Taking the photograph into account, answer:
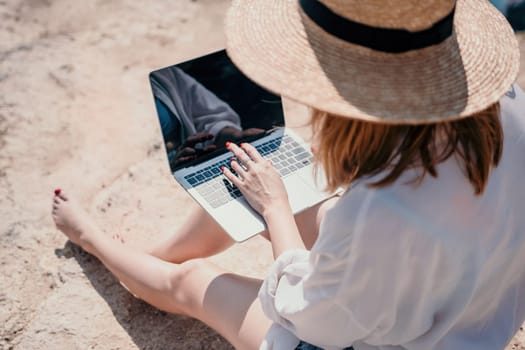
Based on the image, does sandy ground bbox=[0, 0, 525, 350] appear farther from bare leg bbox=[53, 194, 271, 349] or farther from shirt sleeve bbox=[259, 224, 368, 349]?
shirt sleeve bbox=[259, 224, 368, 349]

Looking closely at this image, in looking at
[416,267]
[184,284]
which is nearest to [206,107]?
[184,284]

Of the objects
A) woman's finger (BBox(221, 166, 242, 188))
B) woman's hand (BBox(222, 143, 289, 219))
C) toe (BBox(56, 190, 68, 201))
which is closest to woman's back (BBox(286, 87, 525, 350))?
woman's hand (BBox(222, 143, 289, 219))

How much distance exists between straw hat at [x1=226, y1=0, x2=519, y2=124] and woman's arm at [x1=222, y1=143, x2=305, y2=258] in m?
0.55

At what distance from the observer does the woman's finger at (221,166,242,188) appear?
1759 mm

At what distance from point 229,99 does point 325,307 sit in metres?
0.96

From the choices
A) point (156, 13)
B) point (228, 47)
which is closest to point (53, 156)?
point (156, 13)

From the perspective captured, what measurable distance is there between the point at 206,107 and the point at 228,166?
21 cm

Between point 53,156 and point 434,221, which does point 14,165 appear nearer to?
point 53,156

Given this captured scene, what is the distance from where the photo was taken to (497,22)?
1.31 meters

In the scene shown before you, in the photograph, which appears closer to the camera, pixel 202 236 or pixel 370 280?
pixel 370 280

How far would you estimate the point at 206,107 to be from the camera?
193 cm

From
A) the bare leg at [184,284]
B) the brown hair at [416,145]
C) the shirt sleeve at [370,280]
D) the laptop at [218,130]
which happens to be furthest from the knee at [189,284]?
the brown hair at [416,145]

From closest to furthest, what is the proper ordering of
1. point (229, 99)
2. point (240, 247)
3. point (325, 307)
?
point (325, 307), point (229, 99), point (240, 247)

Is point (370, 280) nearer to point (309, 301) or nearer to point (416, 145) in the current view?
point (309, 301)
